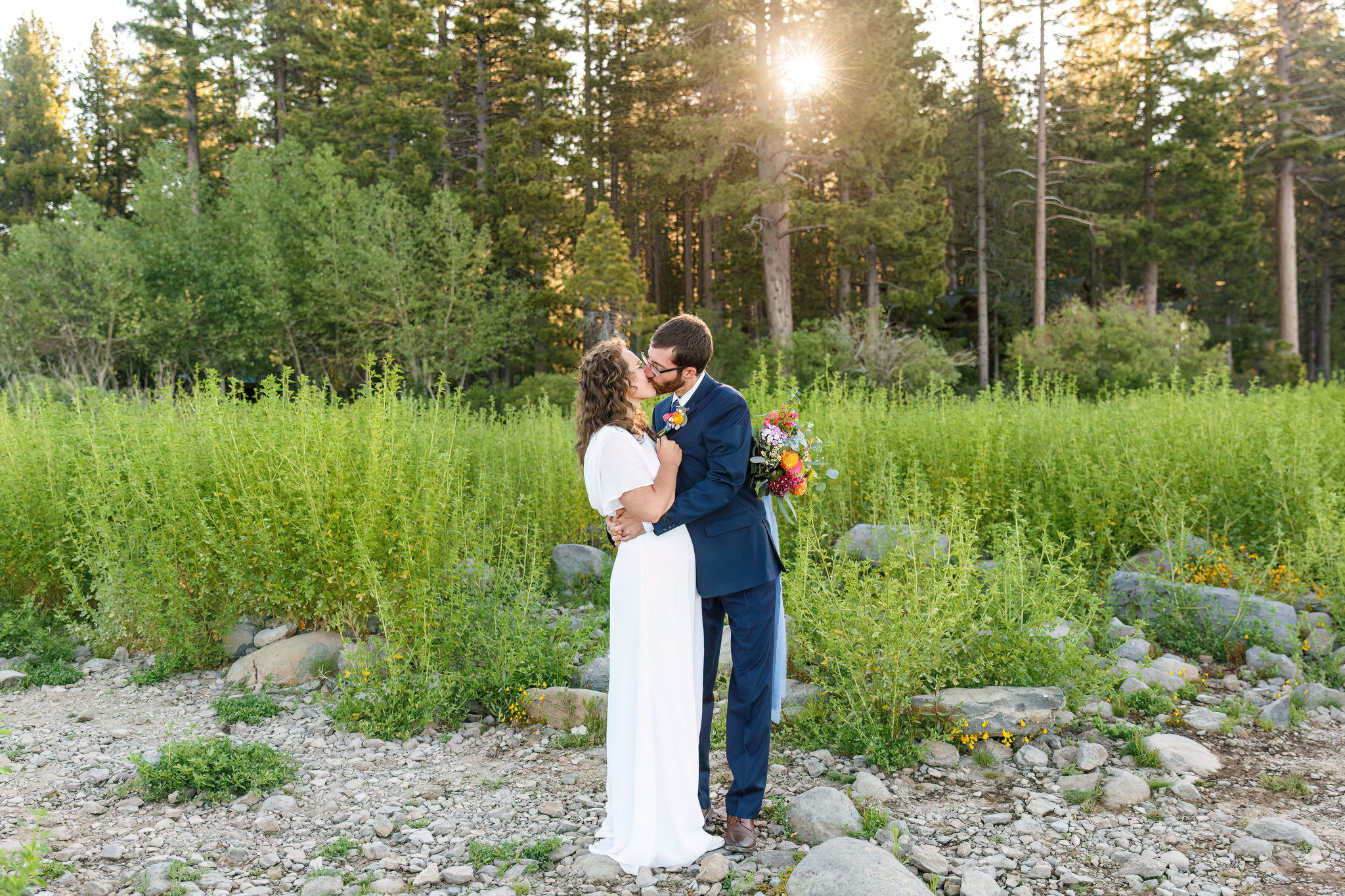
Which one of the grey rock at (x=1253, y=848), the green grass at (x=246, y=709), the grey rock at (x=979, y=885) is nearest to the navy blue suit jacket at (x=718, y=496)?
the grey rock at (x=979, y=885)

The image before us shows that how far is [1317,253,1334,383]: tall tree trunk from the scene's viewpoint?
117ft

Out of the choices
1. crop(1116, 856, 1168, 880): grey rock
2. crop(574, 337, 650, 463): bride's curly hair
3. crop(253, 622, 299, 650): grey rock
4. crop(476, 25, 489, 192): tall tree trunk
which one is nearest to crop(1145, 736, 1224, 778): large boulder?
crop(1116, 856, 1168, 880): grey rock

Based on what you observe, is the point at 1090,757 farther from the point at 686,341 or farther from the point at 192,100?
the point at 192,100

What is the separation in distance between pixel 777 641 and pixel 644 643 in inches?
25.3

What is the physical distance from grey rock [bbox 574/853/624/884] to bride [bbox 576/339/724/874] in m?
0.04

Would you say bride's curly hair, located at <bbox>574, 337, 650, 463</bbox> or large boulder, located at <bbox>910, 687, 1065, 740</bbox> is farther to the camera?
large boulder, located at <bbox>910, 687, 1065, 740</bbox>

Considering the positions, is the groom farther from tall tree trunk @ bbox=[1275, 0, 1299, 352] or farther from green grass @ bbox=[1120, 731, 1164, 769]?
tall tree trunk @ bbox=[1275, 0, 1299, 352]

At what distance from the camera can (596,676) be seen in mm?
5211

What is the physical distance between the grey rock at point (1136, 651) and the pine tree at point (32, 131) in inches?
1516

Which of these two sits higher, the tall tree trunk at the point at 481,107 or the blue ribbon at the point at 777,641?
the tall tree trunk at the point at 481,107

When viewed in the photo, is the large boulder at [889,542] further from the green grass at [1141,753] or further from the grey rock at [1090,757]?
the green grass at [1141,753]

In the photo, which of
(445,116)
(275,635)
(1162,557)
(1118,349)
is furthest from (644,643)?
(445,116)

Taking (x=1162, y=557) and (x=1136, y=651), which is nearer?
(x=1136, y=651)

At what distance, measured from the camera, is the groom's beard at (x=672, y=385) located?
11.1 ft
